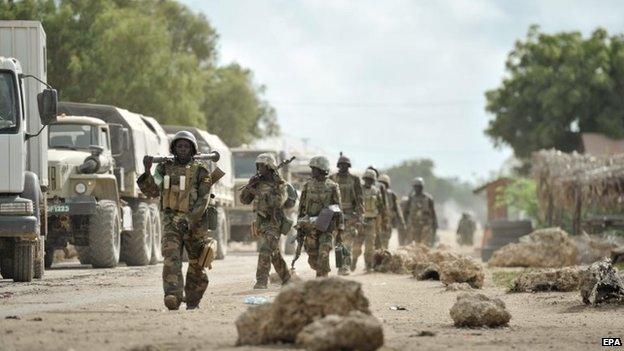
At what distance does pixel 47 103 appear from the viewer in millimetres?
17312

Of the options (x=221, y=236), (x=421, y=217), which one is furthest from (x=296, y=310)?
(x=421, y=217)

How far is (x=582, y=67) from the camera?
5569 cm

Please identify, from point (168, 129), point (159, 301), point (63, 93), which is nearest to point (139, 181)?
point (159, 301)

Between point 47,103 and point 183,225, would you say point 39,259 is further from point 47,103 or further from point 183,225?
point 183,225

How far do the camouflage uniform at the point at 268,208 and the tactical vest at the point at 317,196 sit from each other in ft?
3.51

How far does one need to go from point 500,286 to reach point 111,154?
801 cm

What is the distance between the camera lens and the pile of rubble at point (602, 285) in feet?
51.4

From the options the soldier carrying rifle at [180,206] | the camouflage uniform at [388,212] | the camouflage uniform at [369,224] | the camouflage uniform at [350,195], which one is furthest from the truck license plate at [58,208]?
the soldier carrying rifle at [180,206]

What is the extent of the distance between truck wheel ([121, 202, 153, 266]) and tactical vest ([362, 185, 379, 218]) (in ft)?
13.6

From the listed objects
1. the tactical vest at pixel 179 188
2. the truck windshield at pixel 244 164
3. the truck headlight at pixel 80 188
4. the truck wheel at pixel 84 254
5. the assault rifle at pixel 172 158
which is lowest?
the truck wheel at pixel 84 254

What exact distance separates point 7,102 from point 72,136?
7044 millimetres

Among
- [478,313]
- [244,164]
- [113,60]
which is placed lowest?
[478,313]

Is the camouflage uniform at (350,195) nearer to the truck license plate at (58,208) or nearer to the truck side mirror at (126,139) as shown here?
the truck license plate at (58,208)

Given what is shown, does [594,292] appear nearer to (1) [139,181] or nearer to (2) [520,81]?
(1) [139,181]
